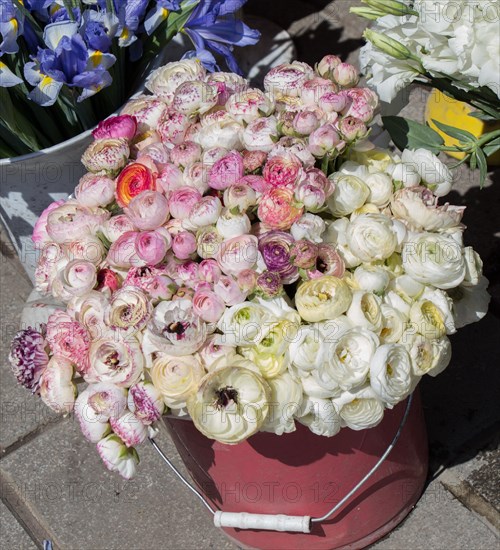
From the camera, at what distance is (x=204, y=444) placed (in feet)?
4.25

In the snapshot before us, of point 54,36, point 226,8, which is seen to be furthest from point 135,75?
point 54,36

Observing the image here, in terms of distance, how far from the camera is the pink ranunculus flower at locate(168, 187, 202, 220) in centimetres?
111

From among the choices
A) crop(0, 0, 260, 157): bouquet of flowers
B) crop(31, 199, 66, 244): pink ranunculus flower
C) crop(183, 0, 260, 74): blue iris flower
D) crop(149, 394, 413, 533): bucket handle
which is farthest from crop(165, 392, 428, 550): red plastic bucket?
crop(183, 0, 260, 74): blue iris flower

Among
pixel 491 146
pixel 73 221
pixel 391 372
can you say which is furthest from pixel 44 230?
pixel 491 146

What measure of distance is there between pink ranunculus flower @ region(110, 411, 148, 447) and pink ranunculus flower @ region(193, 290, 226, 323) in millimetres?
156

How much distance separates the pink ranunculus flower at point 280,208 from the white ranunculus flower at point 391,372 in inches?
7.9

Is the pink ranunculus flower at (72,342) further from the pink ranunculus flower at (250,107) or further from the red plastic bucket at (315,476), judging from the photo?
the pink ranunculus flower at (250,107)

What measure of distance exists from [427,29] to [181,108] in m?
0.37

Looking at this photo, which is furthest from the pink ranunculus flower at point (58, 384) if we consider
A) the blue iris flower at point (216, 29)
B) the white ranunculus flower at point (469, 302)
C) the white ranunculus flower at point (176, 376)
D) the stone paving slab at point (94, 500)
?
the blue iris flower at point (216, 29)

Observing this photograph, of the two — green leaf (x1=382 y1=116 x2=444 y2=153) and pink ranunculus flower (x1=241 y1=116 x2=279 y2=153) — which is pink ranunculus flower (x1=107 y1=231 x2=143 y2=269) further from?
green leaf (x1=382 y1=116 x2=444 y2=153)

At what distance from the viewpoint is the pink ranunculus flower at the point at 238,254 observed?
41.4 inches

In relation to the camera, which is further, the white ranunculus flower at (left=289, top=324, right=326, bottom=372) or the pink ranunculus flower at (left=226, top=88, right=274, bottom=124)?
the pink ranunculus flower at (left=226, top=88, right=274, bottom=124)

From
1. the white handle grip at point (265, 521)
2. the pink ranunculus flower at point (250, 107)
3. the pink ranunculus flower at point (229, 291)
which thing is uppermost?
the pink ranunculus flower at point (250, 107)

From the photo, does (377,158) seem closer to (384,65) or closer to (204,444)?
(384,65)
